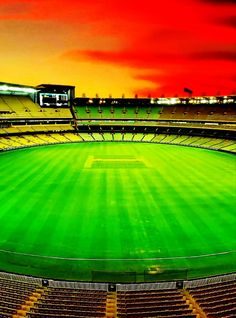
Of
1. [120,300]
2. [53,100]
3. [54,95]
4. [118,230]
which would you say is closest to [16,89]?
[53,100]

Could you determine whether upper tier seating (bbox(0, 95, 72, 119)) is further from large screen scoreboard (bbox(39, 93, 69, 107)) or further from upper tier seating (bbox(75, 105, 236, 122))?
upper tier seating (bbox(75, 105, 236, 122))

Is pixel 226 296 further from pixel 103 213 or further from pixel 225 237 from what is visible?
pixel 103 213

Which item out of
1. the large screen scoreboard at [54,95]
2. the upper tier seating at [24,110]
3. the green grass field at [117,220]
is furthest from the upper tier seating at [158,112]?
the green grass field at [117,220]

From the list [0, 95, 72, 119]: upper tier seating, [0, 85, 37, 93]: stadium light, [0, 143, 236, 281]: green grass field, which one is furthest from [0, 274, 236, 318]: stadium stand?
[0, 85, 37, 93]: stadium light

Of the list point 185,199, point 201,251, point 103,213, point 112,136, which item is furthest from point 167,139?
point 201,251

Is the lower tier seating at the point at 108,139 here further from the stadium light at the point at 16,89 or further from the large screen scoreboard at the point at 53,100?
the stadium light at the point at 16,89
